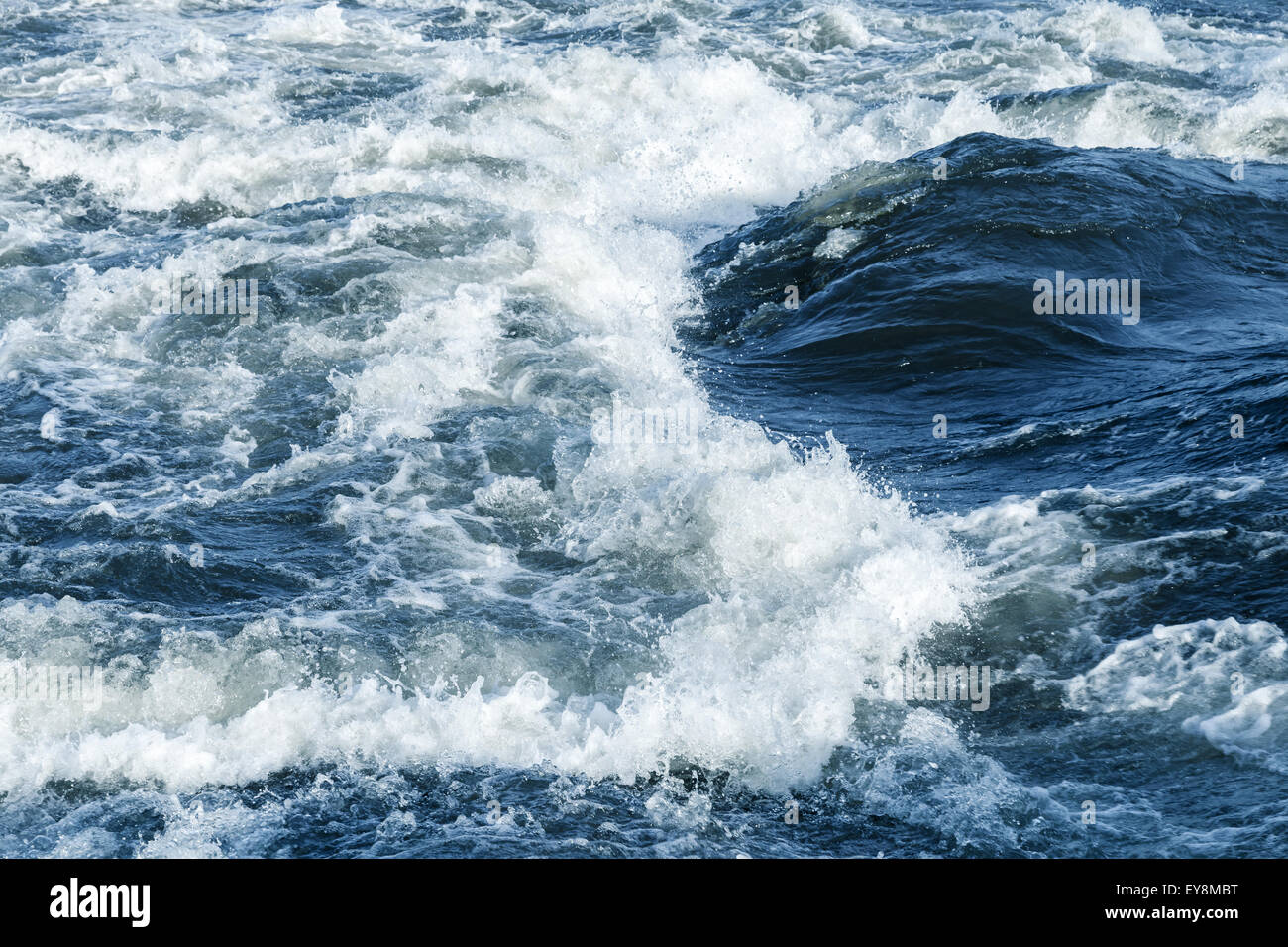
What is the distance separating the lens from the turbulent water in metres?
6.80

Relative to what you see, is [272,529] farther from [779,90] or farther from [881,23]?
[881,23]

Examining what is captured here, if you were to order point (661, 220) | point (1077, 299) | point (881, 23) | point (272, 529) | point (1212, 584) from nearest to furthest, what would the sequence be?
point (1212, 584) < point (272, 529) < point (1077, 299) < point (661, 220) < point (881, 23)

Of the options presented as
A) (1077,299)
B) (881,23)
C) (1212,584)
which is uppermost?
(881,23)

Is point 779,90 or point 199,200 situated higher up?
point 779,90

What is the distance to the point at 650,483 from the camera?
988 centimetres

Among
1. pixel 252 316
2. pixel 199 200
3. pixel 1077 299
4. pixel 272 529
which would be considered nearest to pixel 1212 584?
pixel 1077 299

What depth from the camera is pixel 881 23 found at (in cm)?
2594

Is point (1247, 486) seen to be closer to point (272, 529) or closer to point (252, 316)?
point (272, 529)

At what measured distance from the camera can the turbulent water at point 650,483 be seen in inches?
268

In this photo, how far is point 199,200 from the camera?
1720cm

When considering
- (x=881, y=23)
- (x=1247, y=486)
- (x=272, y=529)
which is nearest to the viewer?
(x=1247, y=486)

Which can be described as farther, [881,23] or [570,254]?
[881,23]

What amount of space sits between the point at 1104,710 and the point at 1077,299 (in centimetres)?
604

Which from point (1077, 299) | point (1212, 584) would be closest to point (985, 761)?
point (1212, 584)
